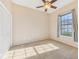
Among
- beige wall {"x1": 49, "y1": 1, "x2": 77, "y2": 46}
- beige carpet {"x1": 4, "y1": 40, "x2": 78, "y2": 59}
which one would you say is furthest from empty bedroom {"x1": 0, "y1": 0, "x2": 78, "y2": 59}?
beige carpet {"x1": 4, "y1": 40, "x2": 78, "y2": 59}

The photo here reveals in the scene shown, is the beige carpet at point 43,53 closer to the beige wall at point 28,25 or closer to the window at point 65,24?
the window at point 65,24

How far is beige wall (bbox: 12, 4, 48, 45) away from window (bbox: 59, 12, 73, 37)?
1.61 m

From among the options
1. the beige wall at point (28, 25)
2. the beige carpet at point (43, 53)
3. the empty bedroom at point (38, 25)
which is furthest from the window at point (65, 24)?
the beige wall at point (28, 25)

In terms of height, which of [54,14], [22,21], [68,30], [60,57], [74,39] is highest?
[54,14]

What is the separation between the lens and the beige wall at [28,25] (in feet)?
21.9

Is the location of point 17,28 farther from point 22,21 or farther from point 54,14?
point 54,14

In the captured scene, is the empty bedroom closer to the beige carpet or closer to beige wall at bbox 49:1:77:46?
beige wall at bbox 49:1:77:46

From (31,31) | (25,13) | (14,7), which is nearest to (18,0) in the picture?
(14,7)

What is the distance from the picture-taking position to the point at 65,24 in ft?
21.1

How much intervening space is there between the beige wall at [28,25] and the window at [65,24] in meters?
1.61

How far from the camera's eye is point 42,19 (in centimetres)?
800

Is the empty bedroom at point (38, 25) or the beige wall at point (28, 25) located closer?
the empty bedroom at point (38, 25)

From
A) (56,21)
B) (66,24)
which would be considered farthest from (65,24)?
(56,21)

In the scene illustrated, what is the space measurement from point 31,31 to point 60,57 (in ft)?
13.4
